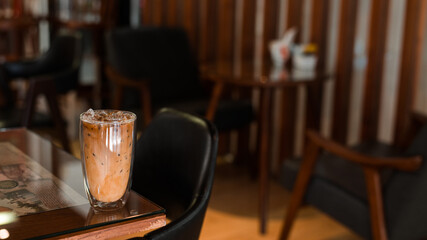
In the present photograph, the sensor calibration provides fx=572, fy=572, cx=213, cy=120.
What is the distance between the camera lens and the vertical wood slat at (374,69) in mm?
2885

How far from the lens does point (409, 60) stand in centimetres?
276

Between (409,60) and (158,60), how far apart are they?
1531 millimetres

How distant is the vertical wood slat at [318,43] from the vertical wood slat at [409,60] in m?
0.48

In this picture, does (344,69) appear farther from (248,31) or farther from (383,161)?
(383,161)

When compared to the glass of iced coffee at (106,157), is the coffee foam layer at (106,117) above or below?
above

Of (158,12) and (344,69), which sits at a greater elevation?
(158,12)

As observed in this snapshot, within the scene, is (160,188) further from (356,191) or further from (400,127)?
(400,127)

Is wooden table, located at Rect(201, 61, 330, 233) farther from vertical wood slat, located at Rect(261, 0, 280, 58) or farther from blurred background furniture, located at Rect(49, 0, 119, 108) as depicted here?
blurred background furniture, located at Rect(49, 0, 119, 108)

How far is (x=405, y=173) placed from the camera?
2.11 m

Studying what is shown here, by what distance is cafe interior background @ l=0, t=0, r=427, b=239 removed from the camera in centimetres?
279

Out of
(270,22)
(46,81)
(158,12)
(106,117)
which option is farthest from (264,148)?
(158,12)

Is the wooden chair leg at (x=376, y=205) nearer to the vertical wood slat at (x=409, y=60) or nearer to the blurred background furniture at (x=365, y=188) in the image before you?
the blurred background furniture at (x=365, y=188)

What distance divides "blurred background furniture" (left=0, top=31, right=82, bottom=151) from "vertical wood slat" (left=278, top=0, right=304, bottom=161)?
4.12ft

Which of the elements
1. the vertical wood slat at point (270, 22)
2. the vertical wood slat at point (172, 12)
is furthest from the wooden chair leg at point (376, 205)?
the vertical wood slat at point (172, 12)
